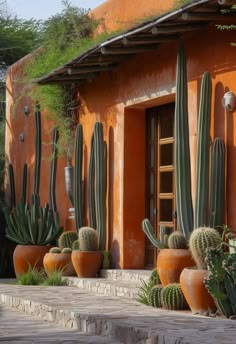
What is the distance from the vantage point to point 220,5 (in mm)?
10164

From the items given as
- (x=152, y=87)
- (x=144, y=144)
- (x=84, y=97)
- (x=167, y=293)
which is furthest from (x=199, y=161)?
(x=84, y=97)

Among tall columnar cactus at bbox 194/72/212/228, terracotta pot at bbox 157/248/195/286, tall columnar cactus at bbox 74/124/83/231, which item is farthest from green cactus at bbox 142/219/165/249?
tall columnar cactus at bbox 74/124/83/231

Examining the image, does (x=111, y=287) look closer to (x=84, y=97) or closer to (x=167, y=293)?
(x=167, y=293)

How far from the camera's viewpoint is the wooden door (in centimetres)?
1331

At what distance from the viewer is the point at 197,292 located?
386 inches

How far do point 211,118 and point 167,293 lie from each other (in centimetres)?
240

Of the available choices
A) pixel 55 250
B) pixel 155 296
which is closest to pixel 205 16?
pixel 155 296

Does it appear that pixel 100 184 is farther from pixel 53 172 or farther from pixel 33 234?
pixel 53 172

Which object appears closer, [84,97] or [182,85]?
[182,85]

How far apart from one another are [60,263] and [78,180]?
1.58m

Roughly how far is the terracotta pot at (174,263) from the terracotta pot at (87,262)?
286 centimetres

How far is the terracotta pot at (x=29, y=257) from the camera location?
15.3 m

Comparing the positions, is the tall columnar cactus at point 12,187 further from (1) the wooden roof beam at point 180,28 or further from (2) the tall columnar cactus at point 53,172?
(1) the wooden roof beam at point 180,28

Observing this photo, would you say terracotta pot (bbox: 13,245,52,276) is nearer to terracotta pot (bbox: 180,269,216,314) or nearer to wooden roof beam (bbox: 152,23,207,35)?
wooden roof beam (bbox: 152,23,207,35)
